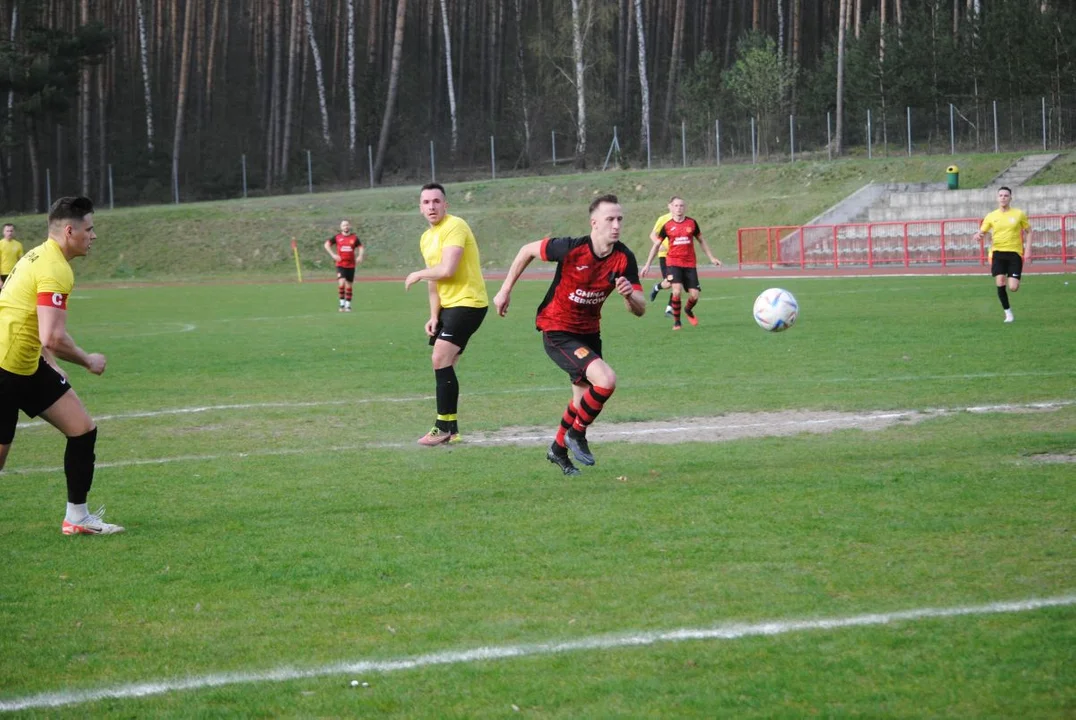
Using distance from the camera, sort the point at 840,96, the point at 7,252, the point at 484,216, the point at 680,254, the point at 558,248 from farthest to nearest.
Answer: the point at 484,216 → the point at 840,96 → the point at 7,252 → the point at 680,254 → the point at 558,248

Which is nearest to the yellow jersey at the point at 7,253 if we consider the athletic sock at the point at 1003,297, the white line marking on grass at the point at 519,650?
the athletic sock at the point at 1003,297

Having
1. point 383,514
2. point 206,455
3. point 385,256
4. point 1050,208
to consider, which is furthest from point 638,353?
point 385,256

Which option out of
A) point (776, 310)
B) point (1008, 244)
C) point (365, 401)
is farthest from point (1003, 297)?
point (365, 401)

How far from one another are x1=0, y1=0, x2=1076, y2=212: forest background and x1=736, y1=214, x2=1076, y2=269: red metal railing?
1190cm

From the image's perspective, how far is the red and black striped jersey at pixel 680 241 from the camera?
20.6 m

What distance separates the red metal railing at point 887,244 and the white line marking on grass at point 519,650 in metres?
33.6

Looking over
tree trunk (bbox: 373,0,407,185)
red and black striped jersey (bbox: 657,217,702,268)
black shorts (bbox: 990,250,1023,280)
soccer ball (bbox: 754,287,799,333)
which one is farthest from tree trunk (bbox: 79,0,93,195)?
soccer ball (bbox: 754,287,799,333)

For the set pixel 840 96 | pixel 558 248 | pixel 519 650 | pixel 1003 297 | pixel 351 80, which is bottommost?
pixel 519 650

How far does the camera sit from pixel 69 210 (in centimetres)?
717

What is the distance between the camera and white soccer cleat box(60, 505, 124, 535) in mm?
7328

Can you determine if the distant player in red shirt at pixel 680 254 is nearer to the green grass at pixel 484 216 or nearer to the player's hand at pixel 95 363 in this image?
the player's hand at pixel 95 363

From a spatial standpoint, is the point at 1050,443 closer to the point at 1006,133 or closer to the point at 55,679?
Answer: the point at 55,679

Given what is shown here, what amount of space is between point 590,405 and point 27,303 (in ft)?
12.5

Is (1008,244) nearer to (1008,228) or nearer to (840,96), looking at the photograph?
(1008,228)
